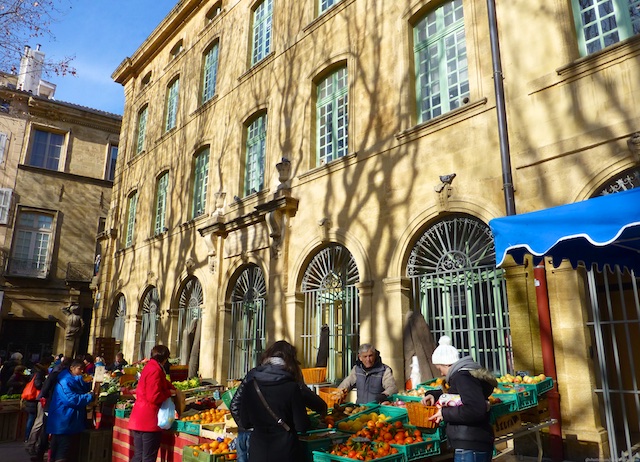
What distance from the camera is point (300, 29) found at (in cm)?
1170

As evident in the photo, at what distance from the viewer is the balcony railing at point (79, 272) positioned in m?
23.8

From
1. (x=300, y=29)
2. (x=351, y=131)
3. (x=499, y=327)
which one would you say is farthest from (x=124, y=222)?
(x=499, y=327)

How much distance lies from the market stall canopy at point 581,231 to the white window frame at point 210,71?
1215cm

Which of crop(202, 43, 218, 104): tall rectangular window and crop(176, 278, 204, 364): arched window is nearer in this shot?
crop(176, 278, 204, 364): arched window

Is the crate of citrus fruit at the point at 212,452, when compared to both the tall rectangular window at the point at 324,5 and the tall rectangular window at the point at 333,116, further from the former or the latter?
the tall rectangular window at the point at 324,5

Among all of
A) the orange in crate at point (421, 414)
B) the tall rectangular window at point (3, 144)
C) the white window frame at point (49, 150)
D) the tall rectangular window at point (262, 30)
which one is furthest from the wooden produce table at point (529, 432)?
the tall rectangular window at point (3, 144)

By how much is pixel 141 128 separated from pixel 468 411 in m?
19.0

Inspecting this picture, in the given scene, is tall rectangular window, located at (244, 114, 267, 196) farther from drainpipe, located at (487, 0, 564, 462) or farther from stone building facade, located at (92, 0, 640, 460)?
drainpipe, located at (487, 0, 564, 462)

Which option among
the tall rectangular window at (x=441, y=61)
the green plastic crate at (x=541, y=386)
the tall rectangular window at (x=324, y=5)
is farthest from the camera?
the tall rectangular window at (x=324, y=5)

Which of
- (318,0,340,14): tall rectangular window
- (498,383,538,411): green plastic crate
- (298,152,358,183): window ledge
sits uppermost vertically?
(318,0,340,14): tall rectangular window

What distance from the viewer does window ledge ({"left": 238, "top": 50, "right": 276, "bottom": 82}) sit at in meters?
12.5

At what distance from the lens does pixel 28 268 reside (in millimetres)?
23000

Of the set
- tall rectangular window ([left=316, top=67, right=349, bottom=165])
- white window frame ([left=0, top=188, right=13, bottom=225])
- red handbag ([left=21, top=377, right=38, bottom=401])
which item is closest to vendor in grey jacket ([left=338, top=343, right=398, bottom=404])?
tall rectangular window ([left=316, top=67, right=349, bottom=165])

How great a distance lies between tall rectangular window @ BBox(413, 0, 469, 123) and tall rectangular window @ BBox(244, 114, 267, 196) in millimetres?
4727
